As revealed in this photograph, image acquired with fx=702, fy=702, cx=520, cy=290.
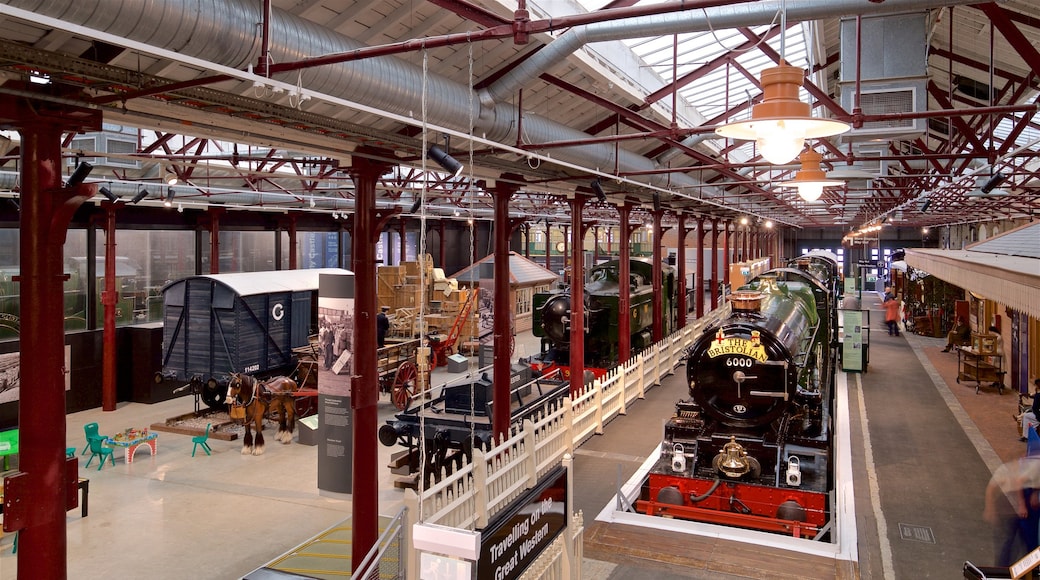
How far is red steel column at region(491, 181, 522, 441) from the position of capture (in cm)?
1131

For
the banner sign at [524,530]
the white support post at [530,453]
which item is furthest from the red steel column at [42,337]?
the white support post at [530,453]

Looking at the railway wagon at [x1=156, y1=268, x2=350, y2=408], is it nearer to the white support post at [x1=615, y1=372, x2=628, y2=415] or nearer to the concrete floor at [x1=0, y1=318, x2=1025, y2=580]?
the concrete floor at [x1=0, y1=318, x2=1025, y2=580]

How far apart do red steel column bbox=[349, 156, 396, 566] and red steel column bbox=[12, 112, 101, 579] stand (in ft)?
10.4

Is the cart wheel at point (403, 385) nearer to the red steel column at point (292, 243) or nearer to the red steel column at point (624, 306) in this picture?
the red steel column at point (624, 306)

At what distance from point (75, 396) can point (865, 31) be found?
18510mm

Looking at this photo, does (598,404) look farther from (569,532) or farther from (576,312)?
(569,532)

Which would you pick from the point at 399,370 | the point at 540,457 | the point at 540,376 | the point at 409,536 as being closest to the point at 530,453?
the point at 540,457

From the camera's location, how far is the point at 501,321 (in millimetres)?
11477

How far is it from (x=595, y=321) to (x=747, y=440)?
8.97 m

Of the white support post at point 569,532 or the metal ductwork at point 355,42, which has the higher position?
the metal ductwork at point 355,42

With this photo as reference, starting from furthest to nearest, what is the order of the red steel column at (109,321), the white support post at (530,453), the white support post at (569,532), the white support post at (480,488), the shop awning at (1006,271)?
the red steel column at (109,321)
the white support post at (530,453)
the white support post at (480,488)
the shop awning at (1006,271)
the white support post at (569,532)

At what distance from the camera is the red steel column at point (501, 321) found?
11.3 metres

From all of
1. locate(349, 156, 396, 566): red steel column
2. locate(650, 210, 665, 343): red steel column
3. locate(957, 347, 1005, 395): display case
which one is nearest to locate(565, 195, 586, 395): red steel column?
locate(650, 210, 665, 343): red steel column

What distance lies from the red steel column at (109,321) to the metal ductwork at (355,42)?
12.7 meters
